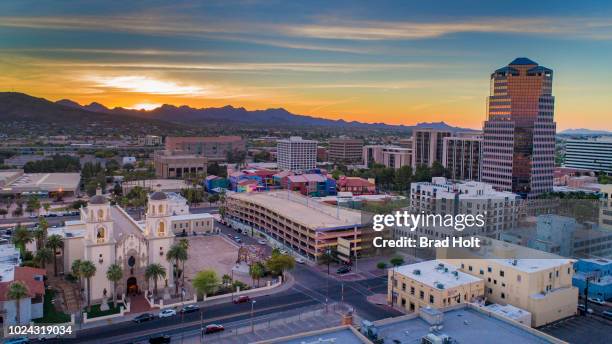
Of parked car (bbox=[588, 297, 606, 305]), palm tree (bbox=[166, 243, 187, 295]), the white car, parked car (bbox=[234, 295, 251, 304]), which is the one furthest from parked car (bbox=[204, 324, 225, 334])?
parked car (bbox=[588, 297, 606, 305])

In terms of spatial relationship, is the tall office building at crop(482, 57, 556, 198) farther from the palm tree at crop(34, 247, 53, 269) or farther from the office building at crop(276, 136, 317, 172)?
the palm tree at crop(34, 247, 53, 269)

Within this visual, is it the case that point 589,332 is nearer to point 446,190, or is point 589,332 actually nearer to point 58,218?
point 446,190

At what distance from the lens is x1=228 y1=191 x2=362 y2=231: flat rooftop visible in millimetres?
57031

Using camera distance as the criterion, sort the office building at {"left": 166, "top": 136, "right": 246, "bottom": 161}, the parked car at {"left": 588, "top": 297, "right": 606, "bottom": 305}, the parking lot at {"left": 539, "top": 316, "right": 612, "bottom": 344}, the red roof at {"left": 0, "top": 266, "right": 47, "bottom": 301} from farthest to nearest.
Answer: the office building at {"left": 166, "top": 136, "right": 246, "bottom": 161} → the parked car at {"left": 588, "top": 297, "right": 606, "bottom": 305} → the red roof at {"left": 0, "top": 266, "right": 47, "bottom": 301} → the parking lot at {"left": 539, "top": 316, "right": 612, "bottom": 344}

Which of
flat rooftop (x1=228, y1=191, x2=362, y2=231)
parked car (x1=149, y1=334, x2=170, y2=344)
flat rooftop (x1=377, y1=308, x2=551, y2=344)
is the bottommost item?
parked car (x1=149, y1=334, x2=170, y2=344)

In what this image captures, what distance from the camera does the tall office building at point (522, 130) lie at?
8562 centimetres

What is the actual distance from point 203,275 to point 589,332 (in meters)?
30.8

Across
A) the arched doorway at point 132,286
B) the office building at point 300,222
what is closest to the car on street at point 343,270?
the office building at point 300,222

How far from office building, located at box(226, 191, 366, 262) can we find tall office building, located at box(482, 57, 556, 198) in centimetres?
3703

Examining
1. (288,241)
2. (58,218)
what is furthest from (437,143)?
(58,218)

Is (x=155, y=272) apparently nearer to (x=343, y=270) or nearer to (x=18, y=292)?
(x=18, y=292)

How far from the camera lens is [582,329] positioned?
124 ft

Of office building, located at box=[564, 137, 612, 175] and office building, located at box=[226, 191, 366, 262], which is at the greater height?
office building, located at box=[564, 137, 612, 175]

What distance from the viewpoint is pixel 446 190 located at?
64.2m
